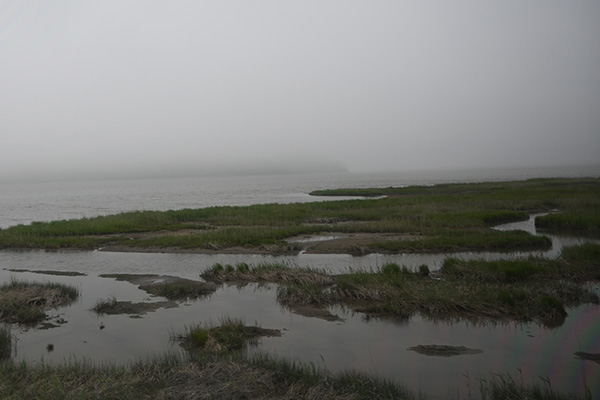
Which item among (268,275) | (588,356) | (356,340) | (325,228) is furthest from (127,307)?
(325,228)

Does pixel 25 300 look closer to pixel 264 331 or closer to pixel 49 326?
pixel 49 326

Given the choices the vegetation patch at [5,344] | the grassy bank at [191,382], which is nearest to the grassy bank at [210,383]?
the grassy bank at [191,382]

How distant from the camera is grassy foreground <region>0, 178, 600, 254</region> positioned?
947 inches

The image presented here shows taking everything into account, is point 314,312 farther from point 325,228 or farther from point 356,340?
point 325,228

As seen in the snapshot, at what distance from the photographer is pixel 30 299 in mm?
14250

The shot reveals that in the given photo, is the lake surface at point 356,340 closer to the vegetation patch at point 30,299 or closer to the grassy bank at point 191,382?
the vegetation patch at point 30,299

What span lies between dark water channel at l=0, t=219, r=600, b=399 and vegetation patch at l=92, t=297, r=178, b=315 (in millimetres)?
364

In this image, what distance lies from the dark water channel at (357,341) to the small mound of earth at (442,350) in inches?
7.0

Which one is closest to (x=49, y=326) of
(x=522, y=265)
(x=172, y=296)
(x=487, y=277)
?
(x=172, y=296)

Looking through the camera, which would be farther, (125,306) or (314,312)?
(125,306)

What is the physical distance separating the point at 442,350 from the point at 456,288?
162 inches

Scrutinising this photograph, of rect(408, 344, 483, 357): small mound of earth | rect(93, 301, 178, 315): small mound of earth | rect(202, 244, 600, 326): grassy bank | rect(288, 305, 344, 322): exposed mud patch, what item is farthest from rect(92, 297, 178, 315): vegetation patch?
rect(408, 344, 483, 357): small mound of earth

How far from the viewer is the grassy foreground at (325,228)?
24.1 metres

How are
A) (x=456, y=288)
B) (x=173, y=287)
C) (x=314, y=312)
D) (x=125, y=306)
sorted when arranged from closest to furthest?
(x=314, y=312), (x=456, y=288), (x=125, y=306), (x=173, y=287)
